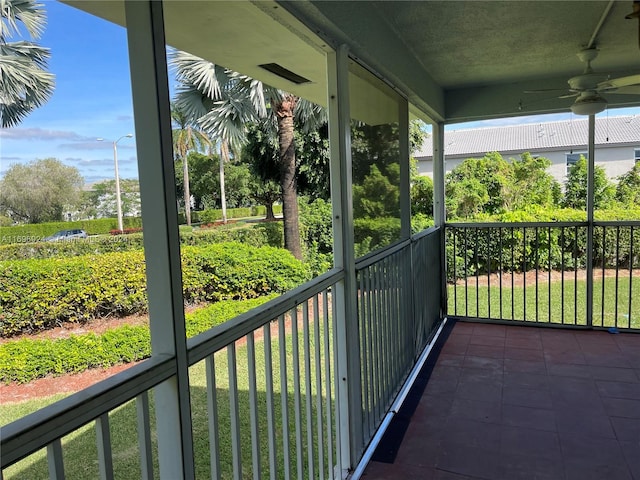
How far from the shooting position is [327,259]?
904cm

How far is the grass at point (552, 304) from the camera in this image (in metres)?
4.61

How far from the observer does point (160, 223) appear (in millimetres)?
933

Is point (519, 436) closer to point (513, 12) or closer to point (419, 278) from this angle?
point (419, 278)

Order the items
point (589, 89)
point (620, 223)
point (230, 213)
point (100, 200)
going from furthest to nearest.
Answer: point (230, 213) < point (100, 200) < point (620, 223) < point (589, 89)

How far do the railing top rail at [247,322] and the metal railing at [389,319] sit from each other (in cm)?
48

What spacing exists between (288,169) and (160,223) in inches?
260

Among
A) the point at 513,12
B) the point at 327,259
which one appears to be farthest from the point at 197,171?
the point at 513,12

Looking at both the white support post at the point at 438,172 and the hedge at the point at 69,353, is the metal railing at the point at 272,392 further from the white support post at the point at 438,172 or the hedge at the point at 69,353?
the hedge at the point at 69,353

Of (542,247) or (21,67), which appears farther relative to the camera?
(542,247)

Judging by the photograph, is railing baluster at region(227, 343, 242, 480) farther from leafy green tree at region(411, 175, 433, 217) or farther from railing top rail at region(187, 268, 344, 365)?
leafy green tree at region(411, 175, 433, 217)

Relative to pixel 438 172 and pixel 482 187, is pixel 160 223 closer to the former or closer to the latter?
pixel 438 172

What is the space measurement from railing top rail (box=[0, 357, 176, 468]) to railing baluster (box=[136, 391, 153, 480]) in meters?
0.05

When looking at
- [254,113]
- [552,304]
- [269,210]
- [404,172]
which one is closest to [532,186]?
[552,304]

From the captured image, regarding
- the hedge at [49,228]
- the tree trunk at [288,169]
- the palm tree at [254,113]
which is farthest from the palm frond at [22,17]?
the tree trunk at [288,169]
